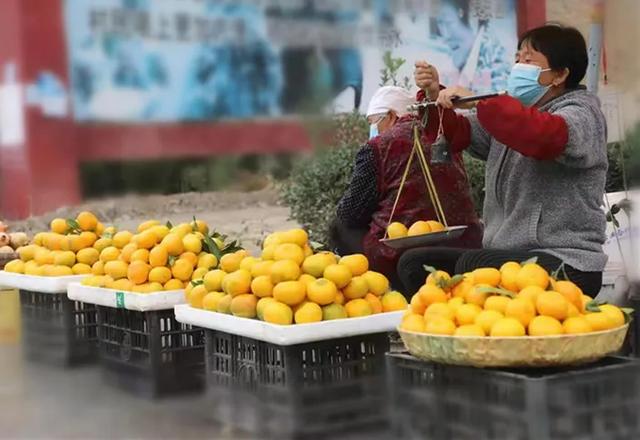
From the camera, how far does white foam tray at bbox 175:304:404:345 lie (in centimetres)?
261

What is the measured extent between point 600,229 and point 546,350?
36.0 inches

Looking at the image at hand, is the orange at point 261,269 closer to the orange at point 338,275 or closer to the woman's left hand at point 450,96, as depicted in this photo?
the orange at point 338,275

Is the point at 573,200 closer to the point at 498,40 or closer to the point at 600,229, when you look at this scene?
the point at 600,229

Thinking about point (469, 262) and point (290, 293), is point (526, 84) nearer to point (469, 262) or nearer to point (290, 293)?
point (469, 262)

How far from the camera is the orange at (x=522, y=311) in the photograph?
230 cm

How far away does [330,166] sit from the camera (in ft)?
19.4

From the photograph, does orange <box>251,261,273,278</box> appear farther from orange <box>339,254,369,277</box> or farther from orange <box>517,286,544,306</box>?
orange <box>517,286,544,306</box>

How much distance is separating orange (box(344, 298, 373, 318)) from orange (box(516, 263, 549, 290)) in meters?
0.51

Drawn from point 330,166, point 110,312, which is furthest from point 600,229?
point 330,166

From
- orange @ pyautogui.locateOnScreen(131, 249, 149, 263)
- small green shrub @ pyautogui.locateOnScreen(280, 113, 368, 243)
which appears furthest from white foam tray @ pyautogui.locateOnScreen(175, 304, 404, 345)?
small green shrub @ pyautogui.locateOnScreen(280, 113, 368, 243)

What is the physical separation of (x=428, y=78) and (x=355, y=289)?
0.89m

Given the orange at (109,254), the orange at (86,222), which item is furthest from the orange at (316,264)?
the orange at (86,222)

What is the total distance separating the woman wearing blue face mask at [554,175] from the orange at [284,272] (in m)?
0.59

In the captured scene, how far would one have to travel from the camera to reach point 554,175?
117 inches
